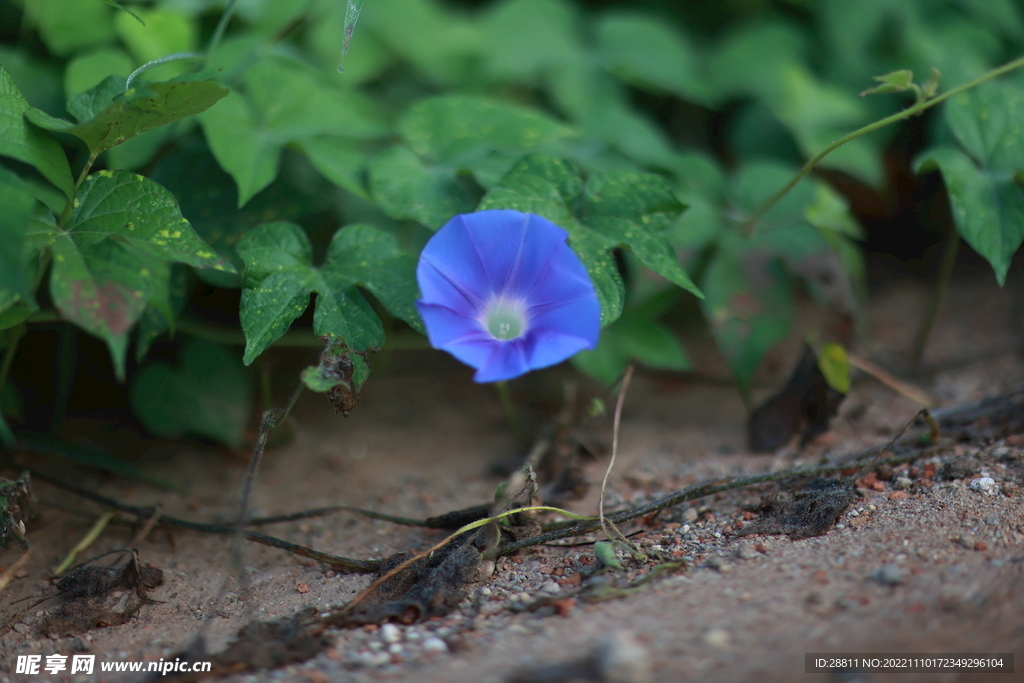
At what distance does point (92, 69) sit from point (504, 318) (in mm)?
1278

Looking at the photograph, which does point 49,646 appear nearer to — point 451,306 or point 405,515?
point 405,515

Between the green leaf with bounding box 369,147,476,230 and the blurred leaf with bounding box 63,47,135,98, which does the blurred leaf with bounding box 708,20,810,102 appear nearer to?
the green leaf with bounding box 369,147,476,230

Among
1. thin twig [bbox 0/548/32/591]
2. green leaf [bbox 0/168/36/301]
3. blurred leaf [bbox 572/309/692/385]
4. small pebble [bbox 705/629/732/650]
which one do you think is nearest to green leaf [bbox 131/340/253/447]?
thin twig [bbox 0/548/32/591]

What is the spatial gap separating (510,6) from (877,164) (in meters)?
1.52

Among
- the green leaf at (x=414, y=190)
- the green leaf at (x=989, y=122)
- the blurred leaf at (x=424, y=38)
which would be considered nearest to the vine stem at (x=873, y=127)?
the green leaf at (x=989, y=122)

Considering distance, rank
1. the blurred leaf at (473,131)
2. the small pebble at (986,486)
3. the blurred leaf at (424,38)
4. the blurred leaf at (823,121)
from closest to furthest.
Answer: the small pebble at (986,486) < the blurred leaf at (473,131) < the blurred leaf at (823,121) < the blurred leaf at (424,38)

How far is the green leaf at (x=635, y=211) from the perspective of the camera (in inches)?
64.2

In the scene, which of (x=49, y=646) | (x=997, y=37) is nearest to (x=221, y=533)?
(x=49, y=646)

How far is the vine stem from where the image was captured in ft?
5.23

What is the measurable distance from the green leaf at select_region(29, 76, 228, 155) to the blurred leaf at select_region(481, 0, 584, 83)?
1454 mm

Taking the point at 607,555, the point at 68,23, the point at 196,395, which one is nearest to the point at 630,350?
the point at 607,555

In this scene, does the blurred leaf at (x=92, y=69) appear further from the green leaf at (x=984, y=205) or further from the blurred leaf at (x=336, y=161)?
the green leaf at (x=984, y=205)

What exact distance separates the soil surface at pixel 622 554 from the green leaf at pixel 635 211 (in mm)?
583

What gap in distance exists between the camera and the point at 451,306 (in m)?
1.44
